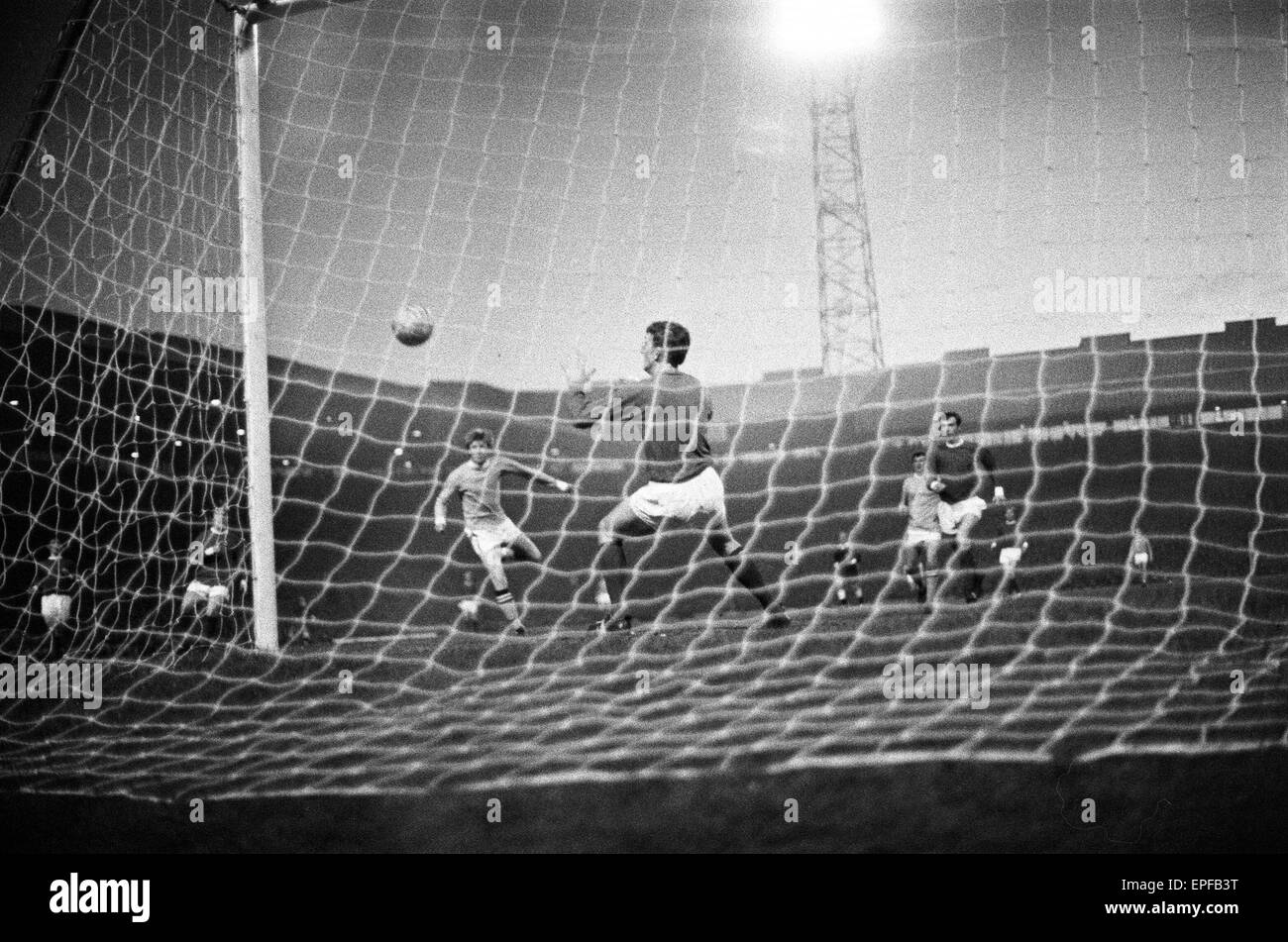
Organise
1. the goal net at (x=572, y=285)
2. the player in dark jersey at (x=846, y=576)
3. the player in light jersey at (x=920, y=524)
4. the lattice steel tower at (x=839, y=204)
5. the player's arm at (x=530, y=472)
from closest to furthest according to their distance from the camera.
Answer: the goal net at (x=572, y=285) → the lattice steel tower at (x=839, y=204) → the player's arm at (x=530, y=472) → the player in light jersey at (x=920, y=524) → the player in dark jersey at (x=846, y=576)

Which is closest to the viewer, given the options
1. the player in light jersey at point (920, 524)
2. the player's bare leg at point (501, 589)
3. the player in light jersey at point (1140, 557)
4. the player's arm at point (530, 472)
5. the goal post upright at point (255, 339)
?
the goal post upright at point (255, 339)

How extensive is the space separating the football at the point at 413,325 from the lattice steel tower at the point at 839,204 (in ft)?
4.21

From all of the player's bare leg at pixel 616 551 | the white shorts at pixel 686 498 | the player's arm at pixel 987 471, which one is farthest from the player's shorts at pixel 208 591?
the player's arm at pixel 987 471

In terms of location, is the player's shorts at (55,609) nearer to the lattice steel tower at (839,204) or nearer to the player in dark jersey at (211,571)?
the player in dark jersey at (211,571)

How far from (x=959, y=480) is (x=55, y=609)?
10.6 feet

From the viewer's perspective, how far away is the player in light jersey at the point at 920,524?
4.04 metres

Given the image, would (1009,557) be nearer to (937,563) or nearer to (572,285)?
(937,563)

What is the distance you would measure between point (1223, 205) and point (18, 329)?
12.2 feet

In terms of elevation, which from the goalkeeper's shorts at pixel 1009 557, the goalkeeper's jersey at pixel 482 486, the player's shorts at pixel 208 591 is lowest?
the player's shorts at pixel 208 591

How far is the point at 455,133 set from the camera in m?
3.32
